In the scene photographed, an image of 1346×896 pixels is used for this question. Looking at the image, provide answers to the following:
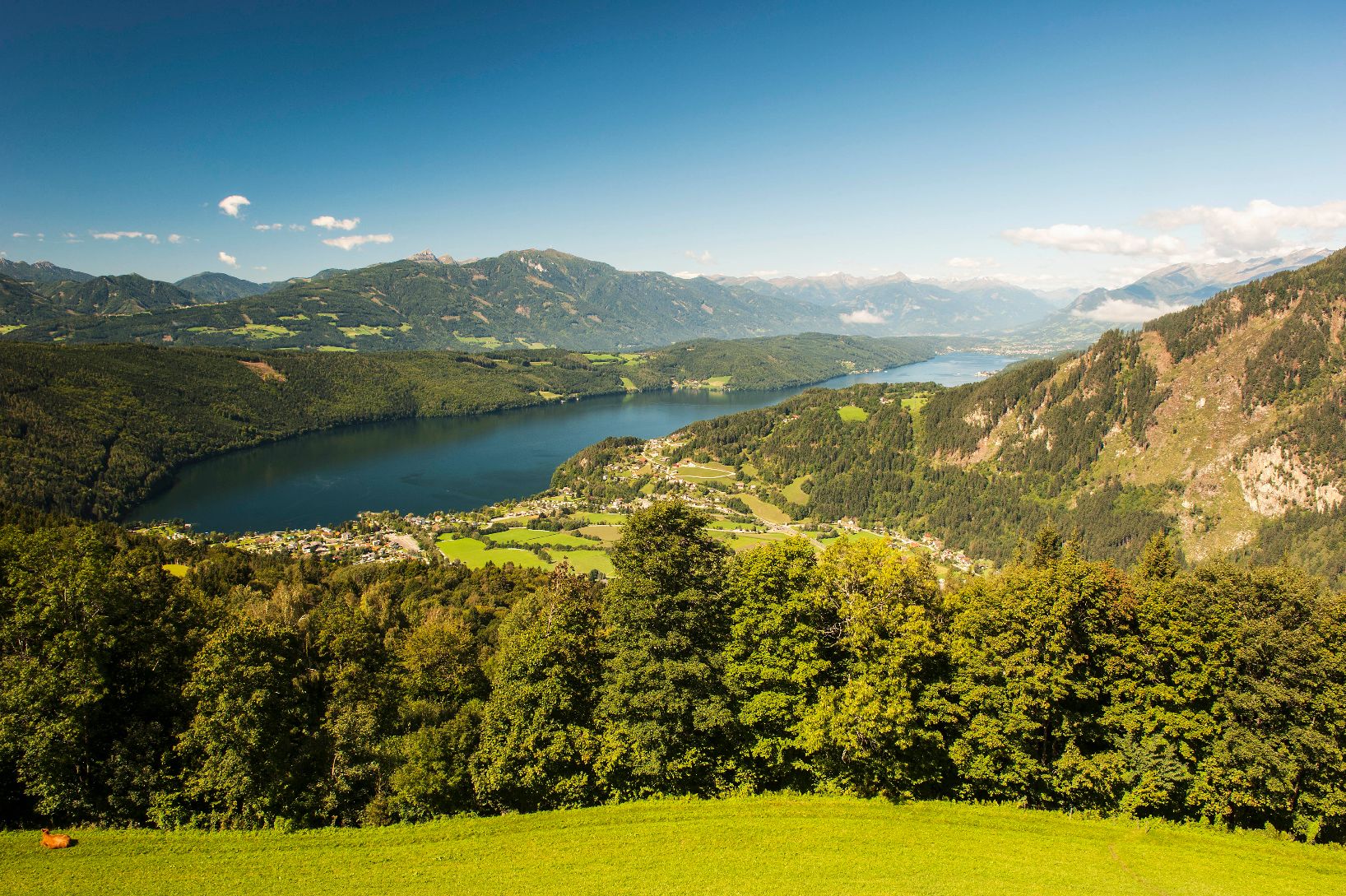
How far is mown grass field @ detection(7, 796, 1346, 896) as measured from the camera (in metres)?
17.8

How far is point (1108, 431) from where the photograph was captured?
422ft

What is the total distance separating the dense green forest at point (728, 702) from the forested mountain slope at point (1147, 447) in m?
82.5

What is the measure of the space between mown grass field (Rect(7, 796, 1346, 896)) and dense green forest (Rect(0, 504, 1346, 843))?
3.67ft

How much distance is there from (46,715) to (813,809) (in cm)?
2477

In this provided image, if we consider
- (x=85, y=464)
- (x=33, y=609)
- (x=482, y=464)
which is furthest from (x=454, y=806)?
(x=85, y=464)

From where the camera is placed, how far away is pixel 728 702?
21.9 m

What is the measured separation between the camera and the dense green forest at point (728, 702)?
1986cm

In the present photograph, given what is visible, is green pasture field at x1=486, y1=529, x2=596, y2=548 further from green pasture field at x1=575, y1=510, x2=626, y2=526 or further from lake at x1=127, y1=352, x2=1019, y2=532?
lake at x1=127, y1=352, x2=1019, y2=532

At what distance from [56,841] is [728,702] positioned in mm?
20477

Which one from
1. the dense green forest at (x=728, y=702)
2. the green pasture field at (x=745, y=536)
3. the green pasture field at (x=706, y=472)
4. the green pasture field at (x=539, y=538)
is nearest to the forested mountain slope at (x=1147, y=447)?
the green pasture field at (x=706, y=472)

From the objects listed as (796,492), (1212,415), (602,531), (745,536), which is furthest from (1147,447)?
(602,531)

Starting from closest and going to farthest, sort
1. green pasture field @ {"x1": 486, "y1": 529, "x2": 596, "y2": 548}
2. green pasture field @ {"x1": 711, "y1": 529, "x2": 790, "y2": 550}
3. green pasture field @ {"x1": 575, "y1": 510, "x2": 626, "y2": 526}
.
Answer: green pasture field @ {"x1": 711, "y1": 529, "x2": 790, "y2": 550} < green pasture field @ {"x1": 486, "y1": 529, "x2": 596, "y2": 548} < green pasture field @ {"x1": 575, "y1": 510, "x2": 626, "y2": 526}

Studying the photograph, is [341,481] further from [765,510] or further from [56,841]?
[56,841]

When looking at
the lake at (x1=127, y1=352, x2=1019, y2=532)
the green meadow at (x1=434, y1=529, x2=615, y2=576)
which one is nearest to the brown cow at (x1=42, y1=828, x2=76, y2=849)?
Result: the green meadow at (x1=434, y1=529, x2=615, y2=576)
